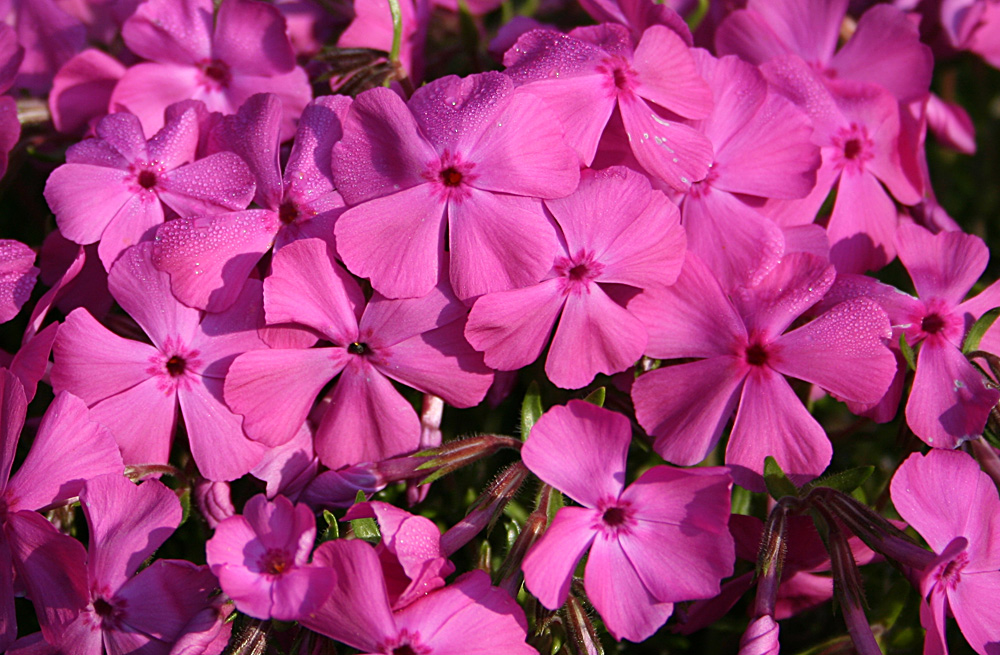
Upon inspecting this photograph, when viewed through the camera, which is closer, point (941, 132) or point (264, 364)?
point (264, 364)

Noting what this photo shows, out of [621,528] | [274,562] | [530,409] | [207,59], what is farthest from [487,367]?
[207,59]

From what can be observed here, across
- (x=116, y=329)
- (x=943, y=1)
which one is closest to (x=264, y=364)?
(x=116, y=329)

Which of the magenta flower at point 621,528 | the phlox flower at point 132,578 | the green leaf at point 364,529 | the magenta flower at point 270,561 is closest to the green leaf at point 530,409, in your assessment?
the magenta flower at point 621,528

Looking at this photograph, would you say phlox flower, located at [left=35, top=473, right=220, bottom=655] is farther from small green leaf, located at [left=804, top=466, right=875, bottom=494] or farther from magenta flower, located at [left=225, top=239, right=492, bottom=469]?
small green leaf, located at [left=804, top=466, right=875, bottom=494]

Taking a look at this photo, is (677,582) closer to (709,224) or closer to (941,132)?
(709,224)

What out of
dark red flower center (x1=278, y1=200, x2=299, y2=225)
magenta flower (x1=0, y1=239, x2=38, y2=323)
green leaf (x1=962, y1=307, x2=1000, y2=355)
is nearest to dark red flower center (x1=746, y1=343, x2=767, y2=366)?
green leaf (x1=962, y1=307, x2=1000, y2=355)

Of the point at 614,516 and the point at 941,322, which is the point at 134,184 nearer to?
the point at 614,516
